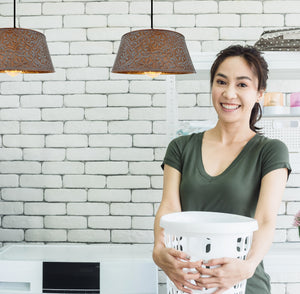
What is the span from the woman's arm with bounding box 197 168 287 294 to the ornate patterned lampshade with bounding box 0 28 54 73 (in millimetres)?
942

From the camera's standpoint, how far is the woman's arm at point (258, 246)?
90cm

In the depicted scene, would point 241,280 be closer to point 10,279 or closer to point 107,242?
point 10,279

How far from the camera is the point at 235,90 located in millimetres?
1286

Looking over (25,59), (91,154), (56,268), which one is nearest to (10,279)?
(56,268)

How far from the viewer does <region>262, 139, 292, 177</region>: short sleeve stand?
1.17 m

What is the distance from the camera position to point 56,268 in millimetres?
2061

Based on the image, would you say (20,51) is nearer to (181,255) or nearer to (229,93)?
(229,93)

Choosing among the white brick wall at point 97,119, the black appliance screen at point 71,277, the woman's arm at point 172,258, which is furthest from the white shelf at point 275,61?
the black appliance screen at point 71,277

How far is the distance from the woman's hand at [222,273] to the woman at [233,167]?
0.22 ft

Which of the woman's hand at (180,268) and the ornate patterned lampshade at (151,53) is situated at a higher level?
the ornate patterned lampshade at (151,53)

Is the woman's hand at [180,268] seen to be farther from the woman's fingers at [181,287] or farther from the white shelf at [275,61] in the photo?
the white shelf at [275,61]

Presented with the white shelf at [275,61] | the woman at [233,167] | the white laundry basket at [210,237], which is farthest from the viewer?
the white shelf at [275,61]

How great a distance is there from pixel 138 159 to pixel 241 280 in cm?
161

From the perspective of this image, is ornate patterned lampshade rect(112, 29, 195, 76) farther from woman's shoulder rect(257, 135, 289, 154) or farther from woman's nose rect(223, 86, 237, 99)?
woman's shoulder rect(257, 135, 289, 154)
